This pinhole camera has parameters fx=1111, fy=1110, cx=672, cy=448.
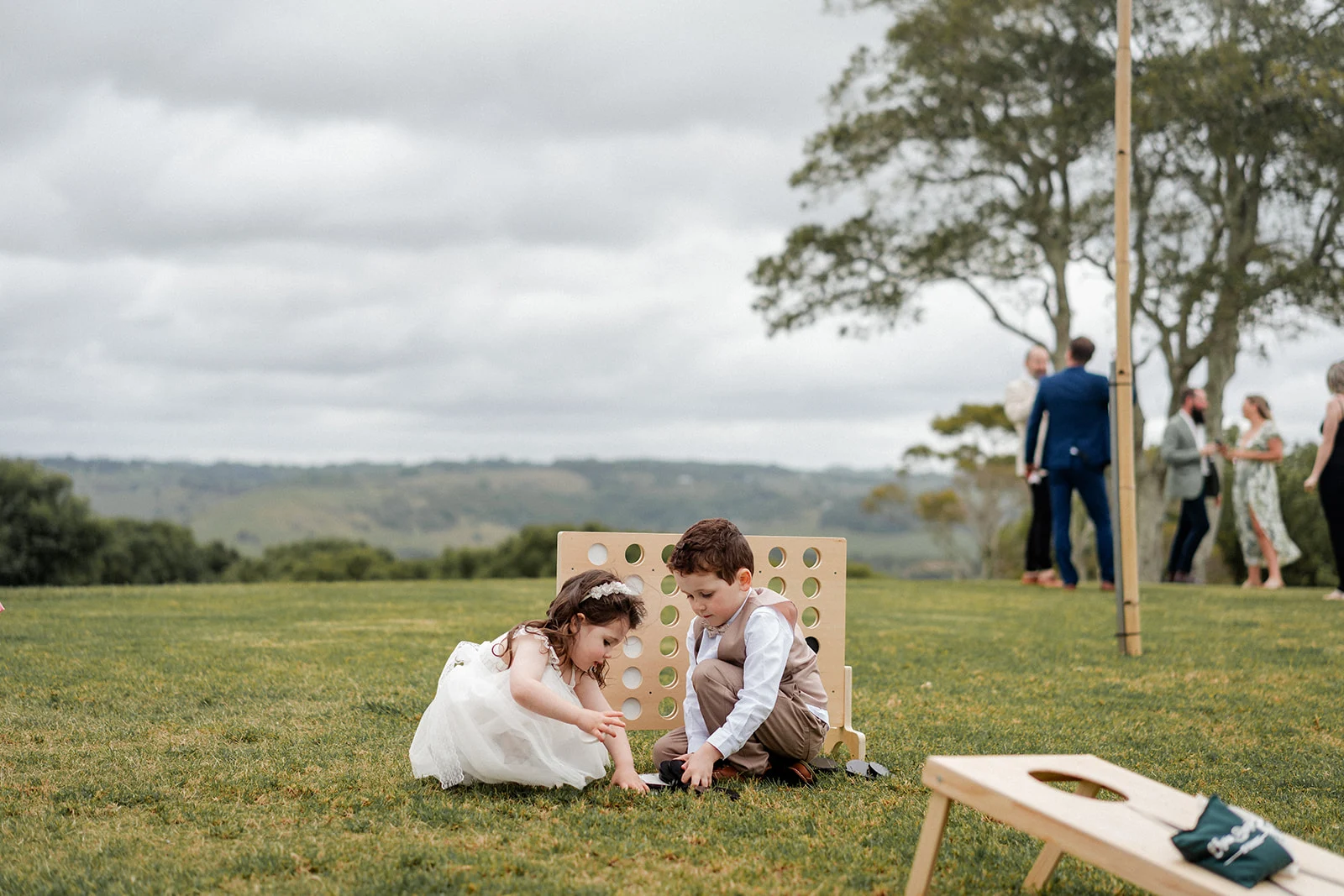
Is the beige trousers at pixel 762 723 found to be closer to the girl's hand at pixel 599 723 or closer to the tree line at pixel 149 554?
the girl's hand at pixel 599 723

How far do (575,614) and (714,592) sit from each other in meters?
0.58

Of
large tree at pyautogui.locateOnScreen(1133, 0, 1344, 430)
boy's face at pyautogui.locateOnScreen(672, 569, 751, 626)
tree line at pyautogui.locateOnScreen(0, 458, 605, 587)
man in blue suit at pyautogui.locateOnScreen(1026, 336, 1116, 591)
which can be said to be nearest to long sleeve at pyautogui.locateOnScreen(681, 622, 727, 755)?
boy's face at pyautogui.locateOnScreen(672, 569, 751, 626)

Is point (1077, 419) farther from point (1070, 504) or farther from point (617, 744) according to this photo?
point (617, 744)

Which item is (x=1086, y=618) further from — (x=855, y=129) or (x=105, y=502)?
(x=105, y=502)

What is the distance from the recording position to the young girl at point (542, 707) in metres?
4.33

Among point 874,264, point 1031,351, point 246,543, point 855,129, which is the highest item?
point 855,129

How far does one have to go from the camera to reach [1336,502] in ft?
36.8

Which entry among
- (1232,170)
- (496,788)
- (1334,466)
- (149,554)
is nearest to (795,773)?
(496,788)

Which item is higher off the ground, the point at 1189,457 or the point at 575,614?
the point at 1189,457

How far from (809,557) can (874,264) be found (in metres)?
20.7

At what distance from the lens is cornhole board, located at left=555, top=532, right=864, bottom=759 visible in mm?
5254

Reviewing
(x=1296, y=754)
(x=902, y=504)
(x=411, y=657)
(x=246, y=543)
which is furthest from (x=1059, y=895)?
(x=246, y=543)

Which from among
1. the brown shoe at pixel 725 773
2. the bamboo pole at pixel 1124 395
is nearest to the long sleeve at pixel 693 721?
the brown shoe at pixel 725 773

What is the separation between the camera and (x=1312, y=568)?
32031 mm
